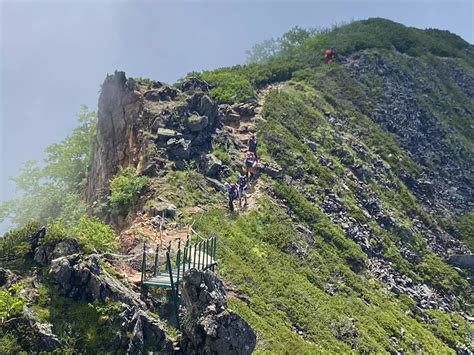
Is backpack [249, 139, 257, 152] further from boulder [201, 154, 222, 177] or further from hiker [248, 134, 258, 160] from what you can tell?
boulder [201, 154, 222, 177]

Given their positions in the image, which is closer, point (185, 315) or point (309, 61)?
point (185, 315)

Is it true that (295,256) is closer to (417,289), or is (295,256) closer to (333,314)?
(333,314)

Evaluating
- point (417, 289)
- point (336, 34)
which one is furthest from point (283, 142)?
point (336, 34)

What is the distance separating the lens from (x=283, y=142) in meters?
46.6

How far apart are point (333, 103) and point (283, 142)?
14.8m

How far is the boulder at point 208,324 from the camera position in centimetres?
1798

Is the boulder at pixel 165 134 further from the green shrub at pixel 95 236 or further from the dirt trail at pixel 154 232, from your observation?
the green shrub at pixel 95 236

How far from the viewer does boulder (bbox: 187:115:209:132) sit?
134ft

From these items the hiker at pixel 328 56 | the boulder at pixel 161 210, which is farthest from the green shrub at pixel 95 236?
the hiker at pixel 328 56

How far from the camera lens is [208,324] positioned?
18109mm

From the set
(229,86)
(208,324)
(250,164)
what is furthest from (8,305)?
(229,86)

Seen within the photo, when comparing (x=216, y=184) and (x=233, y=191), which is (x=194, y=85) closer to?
(x=216, y=184)

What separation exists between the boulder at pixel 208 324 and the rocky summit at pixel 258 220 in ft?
0.17

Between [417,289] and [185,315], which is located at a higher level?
[185,315]
